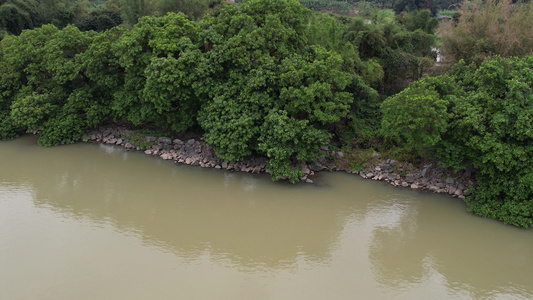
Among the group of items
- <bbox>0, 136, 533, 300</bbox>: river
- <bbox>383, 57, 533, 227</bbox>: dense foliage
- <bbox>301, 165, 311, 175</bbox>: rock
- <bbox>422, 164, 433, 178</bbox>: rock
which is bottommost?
<bbox>0, 136, 533, 300</bbox>: river

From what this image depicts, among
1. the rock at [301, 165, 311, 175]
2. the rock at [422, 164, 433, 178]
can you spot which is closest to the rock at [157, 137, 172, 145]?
the rock at [301, 165, 311, 175]

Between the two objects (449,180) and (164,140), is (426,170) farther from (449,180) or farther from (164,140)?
(164,140)

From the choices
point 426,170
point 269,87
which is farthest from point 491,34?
point 269,87

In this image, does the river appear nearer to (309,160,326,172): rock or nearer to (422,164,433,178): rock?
(309,160,326,172): rock

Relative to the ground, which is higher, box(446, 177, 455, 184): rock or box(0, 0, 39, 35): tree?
box(0, 0, 39, 35): tree

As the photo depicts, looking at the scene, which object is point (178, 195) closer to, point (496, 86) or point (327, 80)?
point (327, 80)

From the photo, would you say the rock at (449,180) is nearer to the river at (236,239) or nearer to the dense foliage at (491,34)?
the river at (236,239)

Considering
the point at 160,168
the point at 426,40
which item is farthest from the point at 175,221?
the point at 426,40
